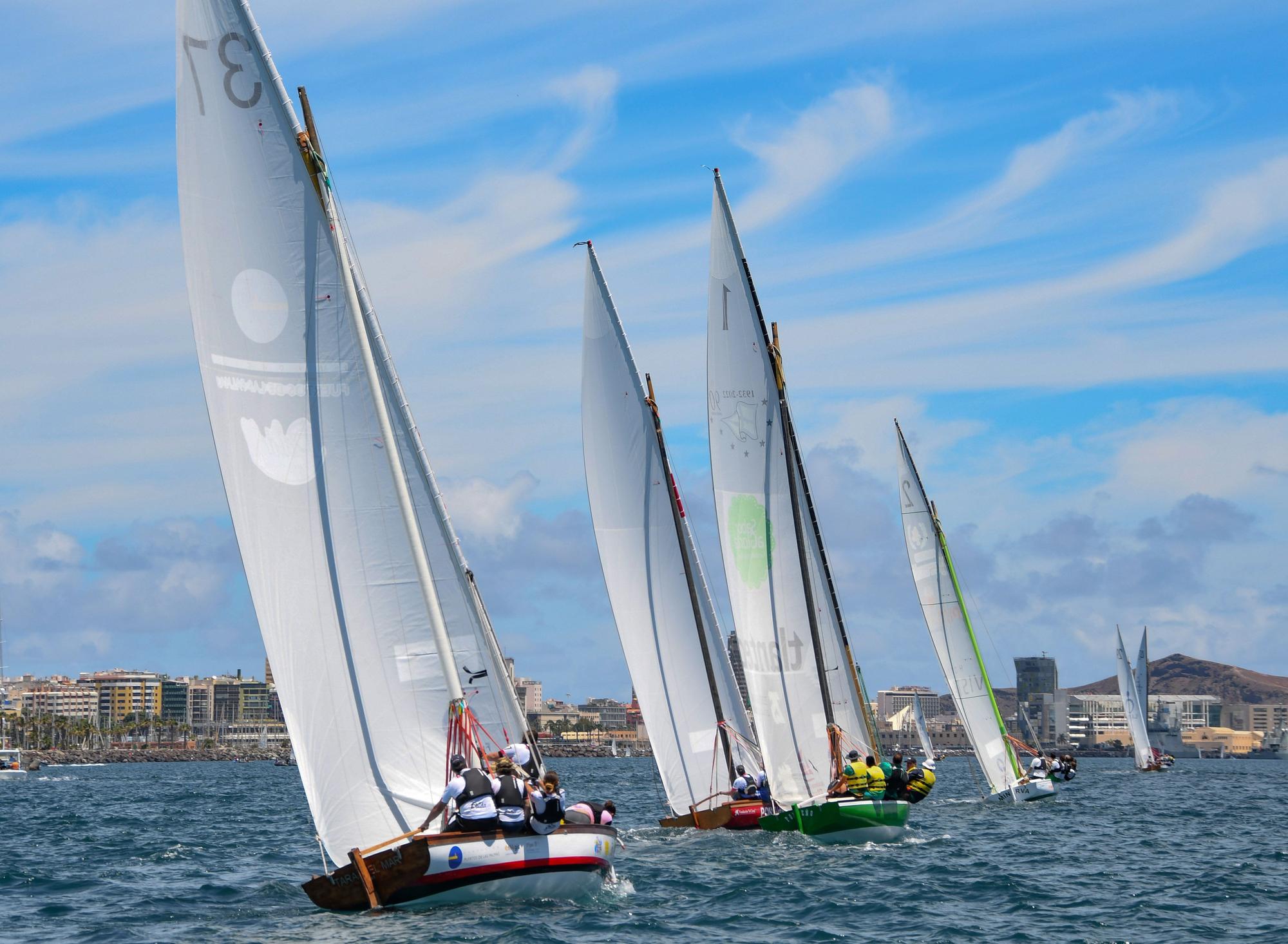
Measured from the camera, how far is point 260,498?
2220cm

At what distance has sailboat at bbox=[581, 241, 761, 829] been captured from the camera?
138 ft

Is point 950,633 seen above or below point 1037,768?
above

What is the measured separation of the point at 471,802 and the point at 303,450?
18.9 ft

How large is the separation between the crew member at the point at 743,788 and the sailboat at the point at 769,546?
147 inches

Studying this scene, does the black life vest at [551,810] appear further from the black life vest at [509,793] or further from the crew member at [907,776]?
the crew member at [907,776]

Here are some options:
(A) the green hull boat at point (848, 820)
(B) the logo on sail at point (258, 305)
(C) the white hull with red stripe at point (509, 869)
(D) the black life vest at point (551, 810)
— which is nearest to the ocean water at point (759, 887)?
(C) the white hull with red stripe at point (509, 869)

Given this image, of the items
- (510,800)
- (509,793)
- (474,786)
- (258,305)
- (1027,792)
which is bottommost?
(1027,792)

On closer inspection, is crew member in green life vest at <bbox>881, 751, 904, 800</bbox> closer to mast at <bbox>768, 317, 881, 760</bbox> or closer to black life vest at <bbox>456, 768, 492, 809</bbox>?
mast at <bbox>768, 317, 881, 760</bbox>

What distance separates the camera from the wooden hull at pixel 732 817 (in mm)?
39062

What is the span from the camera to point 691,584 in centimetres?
4250

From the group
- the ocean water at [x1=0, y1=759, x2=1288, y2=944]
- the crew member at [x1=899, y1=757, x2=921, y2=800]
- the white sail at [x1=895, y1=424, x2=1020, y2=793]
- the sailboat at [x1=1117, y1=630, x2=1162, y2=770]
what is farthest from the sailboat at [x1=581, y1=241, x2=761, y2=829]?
the sailboat at [x1=1117, y1=630, x2=1162, y2=770]

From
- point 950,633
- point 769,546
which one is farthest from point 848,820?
point 950,633

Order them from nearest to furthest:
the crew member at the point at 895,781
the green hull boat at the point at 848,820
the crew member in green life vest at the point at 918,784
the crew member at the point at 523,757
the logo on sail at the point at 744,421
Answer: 1. the crew member at the point at 523,757
2. the green hull boat at the point at 848,820
3. the crew member at the point at 895,781
4. the crew member in green life vest at the point at 918,784
5. the logo on sail at the point at 744,421

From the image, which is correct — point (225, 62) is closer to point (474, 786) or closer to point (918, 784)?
point (474, 786)
